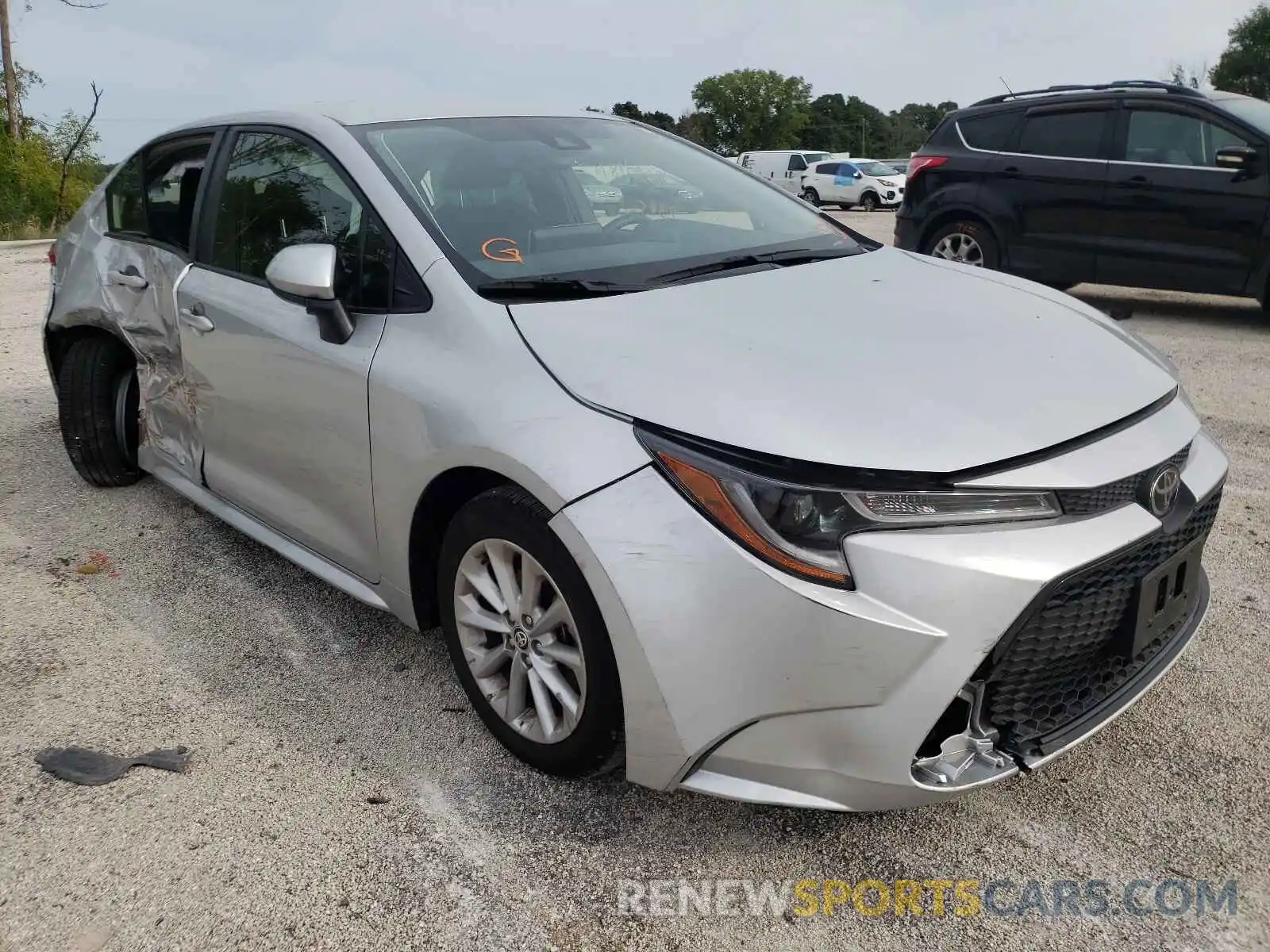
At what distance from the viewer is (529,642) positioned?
2283 millimetres

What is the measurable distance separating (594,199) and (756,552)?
1.52 m

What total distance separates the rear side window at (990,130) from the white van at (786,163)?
21.7 metres

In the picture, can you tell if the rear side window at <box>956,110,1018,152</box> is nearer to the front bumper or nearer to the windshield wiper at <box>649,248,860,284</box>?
the windshield wiper at <box>649,248,860,284</box>

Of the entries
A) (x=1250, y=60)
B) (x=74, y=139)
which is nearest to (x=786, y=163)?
(x=74, y=139)

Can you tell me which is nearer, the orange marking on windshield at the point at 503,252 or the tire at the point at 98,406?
the orange marking on windshield at the point at 503,252

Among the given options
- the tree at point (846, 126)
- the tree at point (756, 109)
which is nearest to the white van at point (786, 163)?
the tree at point (846, 126)

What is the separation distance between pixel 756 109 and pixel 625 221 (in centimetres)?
9507

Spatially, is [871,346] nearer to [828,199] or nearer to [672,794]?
[672,794]

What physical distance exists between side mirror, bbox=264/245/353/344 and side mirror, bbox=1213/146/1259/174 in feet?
22.0

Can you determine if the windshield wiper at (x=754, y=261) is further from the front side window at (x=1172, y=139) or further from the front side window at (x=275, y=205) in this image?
the front side window at (x=1172, y=139)

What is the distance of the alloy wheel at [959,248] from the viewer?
8055 mm

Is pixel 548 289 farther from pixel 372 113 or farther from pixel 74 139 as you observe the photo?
pixel 74 139

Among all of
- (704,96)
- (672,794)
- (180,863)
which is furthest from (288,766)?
(704,96)

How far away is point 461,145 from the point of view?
2.90 meters
